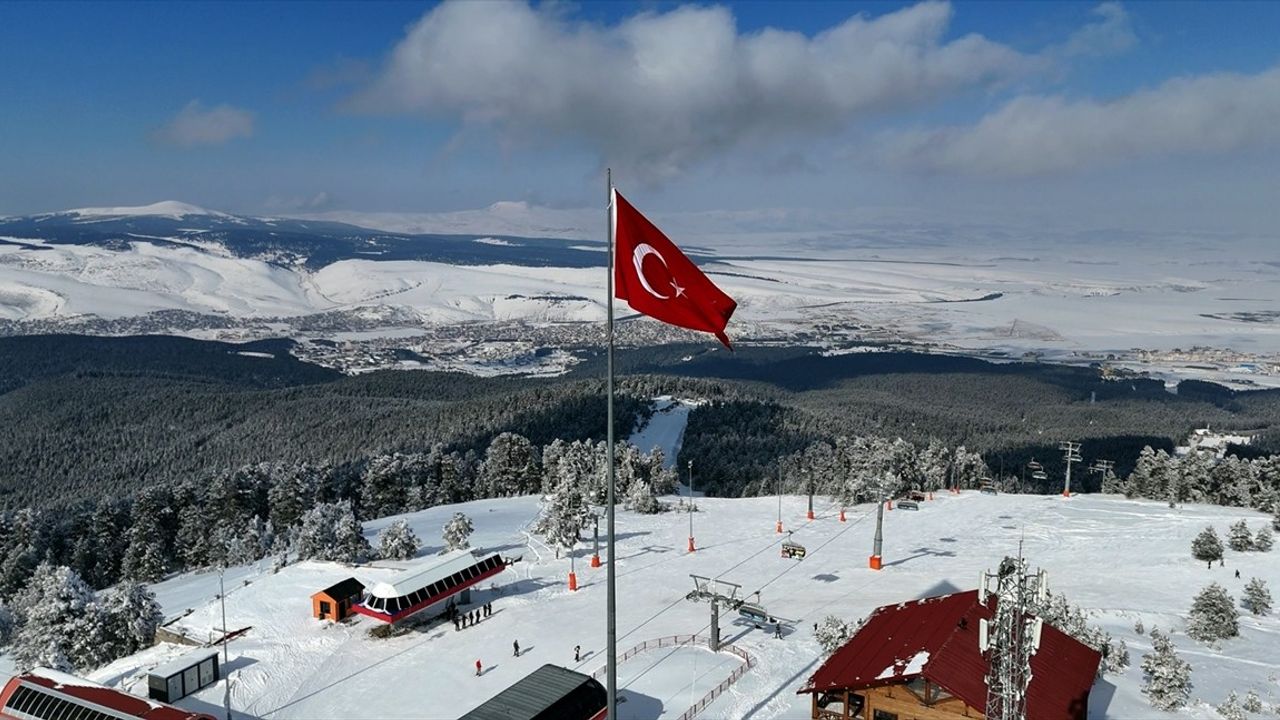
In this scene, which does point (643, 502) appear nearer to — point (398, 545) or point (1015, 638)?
point (398, 545)

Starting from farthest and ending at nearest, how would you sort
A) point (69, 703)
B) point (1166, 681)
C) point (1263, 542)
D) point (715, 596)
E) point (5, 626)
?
point (1263, 542)
point (5, 626)
point (715, 596)
point (1166, 681)
point (69, 703)

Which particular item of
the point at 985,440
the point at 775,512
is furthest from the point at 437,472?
the point at 985,440

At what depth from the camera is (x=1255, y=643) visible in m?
39.5

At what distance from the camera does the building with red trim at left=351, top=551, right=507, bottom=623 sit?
3997cm

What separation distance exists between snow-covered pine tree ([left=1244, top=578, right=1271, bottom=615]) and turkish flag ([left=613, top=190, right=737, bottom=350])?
43883 mm

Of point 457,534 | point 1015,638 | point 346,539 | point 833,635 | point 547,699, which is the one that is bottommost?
point 457,534

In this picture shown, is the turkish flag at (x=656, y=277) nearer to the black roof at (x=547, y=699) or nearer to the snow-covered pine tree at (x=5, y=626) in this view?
the black roof at (x=547, y=699)

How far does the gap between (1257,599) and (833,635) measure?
26.7 meters

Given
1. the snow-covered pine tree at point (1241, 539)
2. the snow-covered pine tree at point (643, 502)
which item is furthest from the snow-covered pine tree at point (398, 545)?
the snow-covered pine tree at point (1241, 539)

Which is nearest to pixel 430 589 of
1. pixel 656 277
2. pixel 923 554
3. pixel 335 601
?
pixel 335 601

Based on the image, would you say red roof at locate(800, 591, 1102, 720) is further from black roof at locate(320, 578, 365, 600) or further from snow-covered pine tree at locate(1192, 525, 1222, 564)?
snow-covered pine tree at locate(1192, 525, 1222, 564)

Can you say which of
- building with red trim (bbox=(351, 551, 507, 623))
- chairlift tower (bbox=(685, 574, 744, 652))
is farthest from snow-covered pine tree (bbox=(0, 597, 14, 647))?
chairlift tower (bbox=(685, 574, 744, 652))

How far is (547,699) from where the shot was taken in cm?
2773

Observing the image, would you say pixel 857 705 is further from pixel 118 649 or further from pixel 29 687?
pixel 118 649
